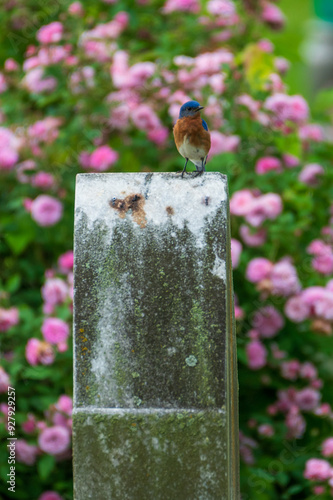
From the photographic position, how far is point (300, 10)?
1280 cm

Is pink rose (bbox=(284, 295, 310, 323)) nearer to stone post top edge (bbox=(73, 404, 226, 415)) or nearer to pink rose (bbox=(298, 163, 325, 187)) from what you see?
pink rose (bbox=(298, 163, 325, 187))

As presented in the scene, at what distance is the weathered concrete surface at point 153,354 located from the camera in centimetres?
125

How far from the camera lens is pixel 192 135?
163cm

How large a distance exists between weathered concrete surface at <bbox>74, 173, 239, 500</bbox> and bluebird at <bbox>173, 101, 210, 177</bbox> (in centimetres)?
35

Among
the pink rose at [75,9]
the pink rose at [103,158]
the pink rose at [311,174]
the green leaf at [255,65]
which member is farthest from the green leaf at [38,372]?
the pink rose at [75,9]

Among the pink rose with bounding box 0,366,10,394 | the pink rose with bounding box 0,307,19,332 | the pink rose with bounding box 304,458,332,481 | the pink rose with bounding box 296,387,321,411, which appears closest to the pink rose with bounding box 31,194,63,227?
the pink rose with bounding box 0,307,19,332

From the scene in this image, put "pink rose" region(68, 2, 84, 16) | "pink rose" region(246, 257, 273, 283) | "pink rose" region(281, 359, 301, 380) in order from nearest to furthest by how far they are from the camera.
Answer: "pink rose" region(246, 257, 273, 283)
"pink rose" region(281, 359, 301, 380)
"pink rose" region(68, 2, 84, 16)

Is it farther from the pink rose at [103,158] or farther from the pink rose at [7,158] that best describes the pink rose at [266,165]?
the pink rose at [7,158]

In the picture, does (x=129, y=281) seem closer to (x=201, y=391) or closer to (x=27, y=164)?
(x=201, y=391)

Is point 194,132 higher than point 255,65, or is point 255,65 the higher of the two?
point 255,65

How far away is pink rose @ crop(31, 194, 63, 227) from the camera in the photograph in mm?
2824

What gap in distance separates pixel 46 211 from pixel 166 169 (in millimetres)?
571

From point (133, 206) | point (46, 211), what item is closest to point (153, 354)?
point (133, 206)

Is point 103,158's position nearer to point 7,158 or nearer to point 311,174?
point 7,158
